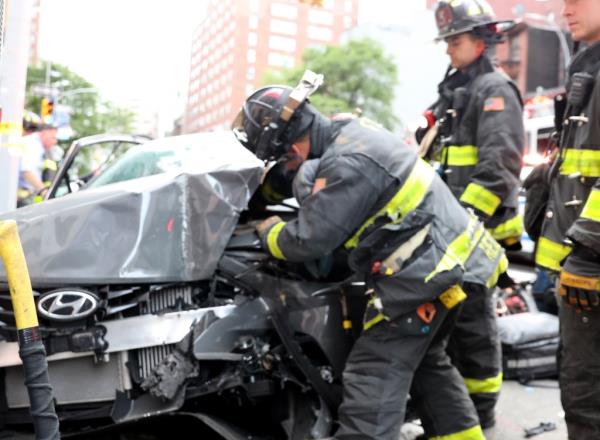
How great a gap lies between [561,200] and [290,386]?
4.21 ft

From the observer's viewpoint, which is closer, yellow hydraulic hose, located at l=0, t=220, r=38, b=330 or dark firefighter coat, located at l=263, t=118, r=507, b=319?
yellow hydraulic hose, located at l=0, t=220, r=38, b=330

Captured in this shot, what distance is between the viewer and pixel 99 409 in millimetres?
2574

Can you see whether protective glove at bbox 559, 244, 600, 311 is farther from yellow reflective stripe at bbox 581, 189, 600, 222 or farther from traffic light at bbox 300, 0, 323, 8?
traffic light at bbox 300, 0, 323, 8

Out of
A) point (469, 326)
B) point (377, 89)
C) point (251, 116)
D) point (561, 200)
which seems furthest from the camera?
point (377, 89)

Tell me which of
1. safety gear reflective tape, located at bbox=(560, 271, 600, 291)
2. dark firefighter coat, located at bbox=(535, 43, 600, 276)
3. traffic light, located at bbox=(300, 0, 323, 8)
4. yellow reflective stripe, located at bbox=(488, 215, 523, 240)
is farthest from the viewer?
traffic light, located at bbox=(300, 0, 323, 8)

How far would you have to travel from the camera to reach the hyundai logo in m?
2.41

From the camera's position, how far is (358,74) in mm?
37969

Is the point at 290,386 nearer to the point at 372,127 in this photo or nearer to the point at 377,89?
the point at 372,127

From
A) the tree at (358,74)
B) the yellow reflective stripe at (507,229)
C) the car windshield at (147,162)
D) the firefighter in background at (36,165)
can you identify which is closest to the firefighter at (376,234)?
the car windshield at (147,162)

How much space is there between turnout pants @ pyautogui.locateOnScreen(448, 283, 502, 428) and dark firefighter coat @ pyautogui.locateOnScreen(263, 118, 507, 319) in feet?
2.49

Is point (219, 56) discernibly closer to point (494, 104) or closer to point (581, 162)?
point (494, 104)

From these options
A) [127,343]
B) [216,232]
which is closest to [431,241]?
[216,232]

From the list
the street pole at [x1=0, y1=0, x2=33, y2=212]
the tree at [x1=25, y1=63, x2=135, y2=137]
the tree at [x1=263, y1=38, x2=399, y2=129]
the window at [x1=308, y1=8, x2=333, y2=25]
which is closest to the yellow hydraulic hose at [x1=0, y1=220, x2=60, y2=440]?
the street pole at [x1=0, y1=0, x2=33, y2=212]

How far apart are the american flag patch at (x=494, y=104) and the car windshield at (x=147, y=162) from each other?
149 centimetres
